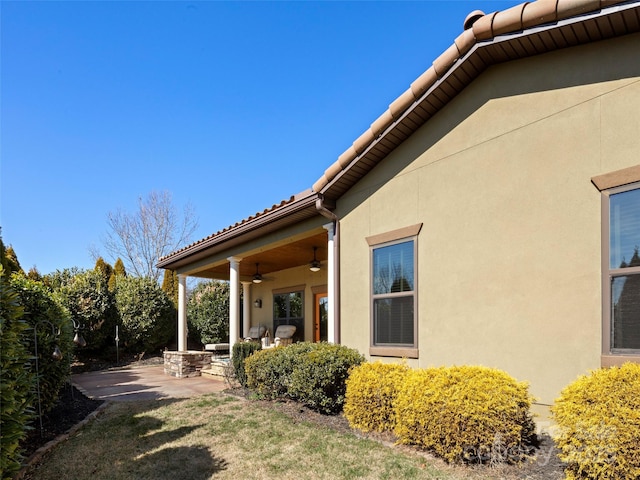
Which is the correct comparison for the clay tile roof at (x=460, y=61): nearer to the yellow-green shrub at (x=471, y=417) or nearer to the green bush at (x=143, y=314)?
the yellow-green shrub at (x=471, y=417)

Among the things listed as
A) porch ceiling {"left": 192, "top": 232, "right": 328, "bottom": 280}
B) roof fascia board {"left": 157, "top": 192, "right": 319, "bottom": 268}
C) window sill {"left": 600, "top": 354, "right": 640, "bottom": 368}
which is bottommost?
window sill {"left": 600, "top": 354, "right": 640, "bottom": 368}

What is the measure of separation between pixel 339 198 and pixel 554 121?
383 centimetres

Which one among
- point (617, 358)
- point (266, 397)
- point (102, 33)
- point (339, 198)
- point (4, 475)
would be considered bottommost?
point (266, 397)

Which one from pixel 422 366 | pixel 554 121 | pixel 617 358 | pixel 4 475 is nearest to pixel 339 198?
pixel 422 366

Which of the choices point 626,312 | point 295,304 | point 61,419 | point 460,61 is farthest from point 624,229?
point 295,304

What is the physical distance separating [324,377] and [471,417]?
262cm

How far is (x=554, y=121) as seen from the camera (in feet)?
16.3

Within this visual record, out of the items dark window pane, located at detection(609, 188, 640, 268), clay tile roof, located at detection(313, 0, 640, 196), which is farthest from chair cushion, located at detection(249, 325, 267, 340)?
dark window pane, located at detection(609, 188, 640, 268)

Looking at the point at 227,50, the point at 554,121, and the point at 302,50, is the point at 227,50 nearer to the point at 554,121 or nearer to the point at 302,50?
the point at 302,50

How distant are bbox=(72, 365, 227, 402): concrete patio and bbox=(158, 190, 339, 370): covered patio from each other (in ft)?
3.50

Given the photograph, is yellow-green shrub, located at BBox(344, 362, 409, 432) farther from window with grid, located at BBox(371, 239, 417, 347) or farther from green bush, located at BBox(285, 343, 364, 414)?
window with grid, located at BBox(371, 239, 417, 347)

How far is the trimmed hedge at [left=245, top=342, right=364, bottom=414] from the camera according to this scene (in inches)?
257

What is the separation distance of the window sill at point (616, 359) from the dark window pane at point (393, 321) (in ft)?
8.27

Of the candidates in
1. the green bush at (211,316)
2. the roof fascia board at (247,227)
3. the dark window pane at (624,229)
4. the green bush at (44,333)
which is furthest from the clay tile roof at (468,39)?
the green bush at (211,316)
